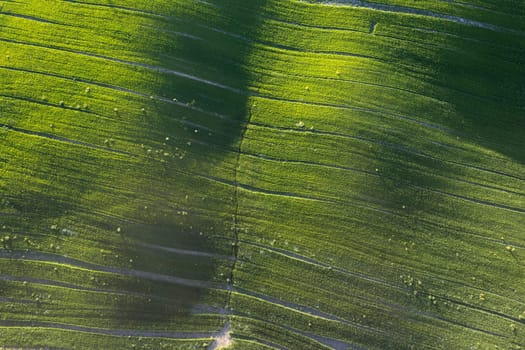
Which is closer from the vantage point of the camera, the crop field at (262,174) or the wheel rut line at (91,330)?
the wheel rut line at (91,330)

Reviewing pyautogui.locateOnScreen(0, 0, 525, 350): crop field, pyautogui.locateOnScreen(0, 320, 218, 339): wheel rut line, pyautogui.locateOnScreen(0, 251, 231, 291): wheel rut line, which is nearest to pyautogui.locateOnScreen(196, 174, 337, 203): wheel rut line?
pyautogui.locateOnScreen(0, 0, 525, 350): crop field

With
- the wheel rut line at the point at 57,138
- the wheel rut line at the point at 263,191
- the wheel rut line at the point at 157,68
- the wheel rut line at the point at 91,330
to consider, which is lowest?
the wheel rut line at the point at 91,330

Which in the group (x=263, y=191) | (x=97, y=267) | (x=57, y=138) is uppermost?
(x=57, y=138)

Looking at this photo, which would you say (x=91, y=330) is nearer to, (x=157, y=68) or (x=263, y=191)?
(x=263, y=191)

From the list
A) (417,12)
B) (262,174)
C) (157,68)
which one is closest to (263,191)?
(262,174)

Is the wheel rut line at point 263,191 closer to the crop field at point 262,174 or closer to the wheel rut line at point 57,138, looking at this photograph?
the crop field at point 262,174

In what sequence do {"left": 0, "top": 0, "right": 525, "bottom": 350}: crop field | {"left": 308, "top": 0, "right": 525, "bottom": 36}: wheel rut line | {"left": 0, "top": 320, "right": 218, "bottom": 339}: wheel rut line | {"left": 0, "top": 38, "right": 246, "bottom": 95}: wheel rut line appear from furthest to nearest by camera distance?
{"left": 308, "top": 0, "right": 525, "bottom": 36}: wheel rut line < {"left": 0, "top": 38, "right": 246, "bottom": 95}: wheel rut line < {"left": 0, "top": 0, "right": 525, "bottom": 350}: crop field < {"left": 0, "top": 320, "right": 218, "bottom": 339}: wheel rut line

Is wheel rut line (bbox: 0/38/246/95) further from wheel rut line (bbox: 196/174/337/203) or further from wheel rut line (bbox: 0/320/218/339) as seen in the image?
wheel rut line (bbox: 0/320/218/339)

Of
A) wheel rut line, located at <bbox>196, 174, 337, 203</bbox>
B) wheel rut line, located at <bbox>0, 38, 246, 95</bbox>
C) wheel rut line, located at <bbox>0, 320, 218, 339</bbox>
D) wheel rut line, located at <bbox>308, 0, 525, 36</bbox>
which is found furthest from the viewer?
wheel rut line, located at <bbox>308, 0, 525, 36</bbox>

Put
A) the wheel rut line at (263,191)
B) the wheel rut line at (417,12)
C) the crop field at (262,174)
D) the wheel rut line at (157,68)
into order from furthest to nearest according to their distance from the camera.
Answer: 1. the wheel rut line at (417,12)
2. the wheel rut line at (157,68)
3. the wheel rut line at (263,191)
4. the crop field at (262,174)

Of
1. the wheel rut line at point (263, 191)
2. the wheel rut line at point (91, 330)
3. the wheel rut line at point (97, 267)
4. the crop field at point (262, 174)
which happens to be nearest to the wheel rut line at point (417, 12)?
the crop field at point (262, 174)
